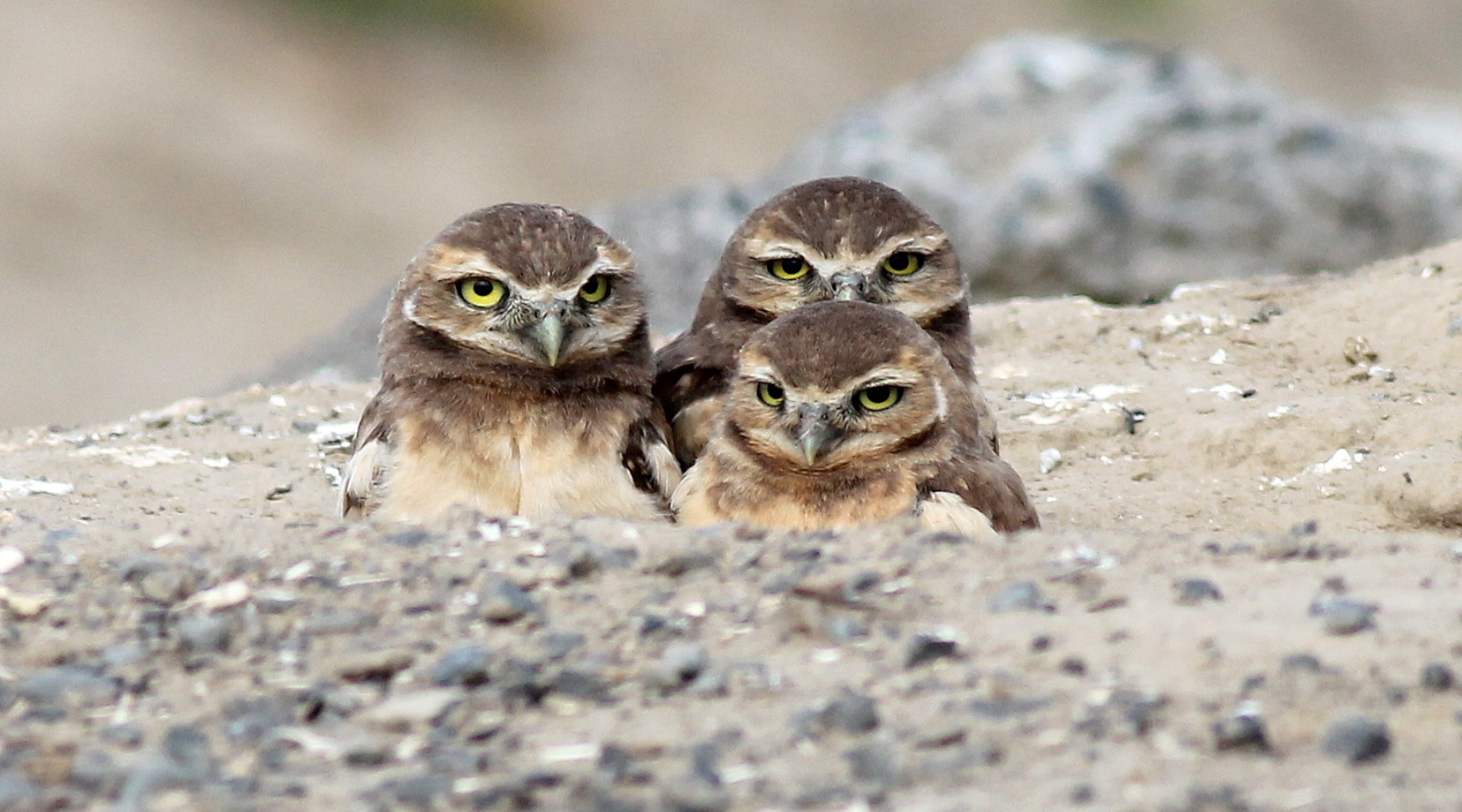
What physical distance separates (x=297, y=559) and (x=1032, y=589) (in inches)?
66.9

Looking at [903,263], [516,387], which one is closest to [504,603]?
[516,387]

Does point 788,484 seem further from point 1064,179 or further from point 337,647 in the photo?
point 1064,179

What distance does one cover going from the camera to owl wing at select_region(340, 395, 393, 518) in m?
5.83

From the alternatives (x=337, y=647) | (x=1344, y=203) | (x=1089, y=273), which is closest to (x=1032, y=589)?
(x=337, y=647)

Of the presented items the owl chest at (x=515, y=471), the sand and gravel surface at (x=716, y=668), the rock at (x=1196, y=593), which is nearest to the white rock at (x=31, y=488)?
the sand and gravel surface at (x=716, y=668)

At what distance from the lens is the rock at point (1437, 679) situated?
3652 millimetres

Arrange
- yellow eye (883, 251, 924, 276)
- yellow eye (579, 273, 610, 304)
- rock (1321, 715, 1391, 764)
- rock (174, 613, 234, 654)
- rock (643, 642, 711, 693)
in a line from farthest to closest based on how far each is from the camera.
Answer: yellow eye (883, 251, 924, 276)
yellow eye (579, 273, 610, 304)
rock (174, 613, 234, 654)
rock (643, 642, 711, 693)
rock (1321, 715, 1391, 764)

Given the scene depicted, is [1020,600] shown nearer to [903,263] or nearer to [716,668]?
[716,668]

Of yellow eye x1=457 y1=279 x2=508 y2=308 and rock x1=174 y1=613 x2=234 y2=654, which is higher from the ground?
yellow eye x1=457 y1=279 x2=508 y2=308

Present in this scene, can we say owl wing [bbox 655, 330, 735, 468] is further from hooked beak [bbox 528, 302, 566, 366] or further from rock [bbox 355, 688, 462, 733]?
rock [bbox 355, 688, 462, 733]

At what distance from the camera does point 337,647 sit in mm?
4113

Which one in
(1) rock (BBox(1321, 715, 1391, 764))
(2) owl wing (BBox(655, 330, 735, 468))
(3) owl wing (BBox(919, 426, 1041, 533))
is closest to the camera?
(1) rock (BBox(1321, 715, 1391, 764))

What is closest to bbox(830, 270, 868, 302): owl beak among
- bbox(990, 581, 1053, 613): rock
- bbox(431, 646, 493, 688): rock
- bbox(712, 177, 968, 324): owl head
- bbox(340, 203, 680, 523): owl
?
bbox(712, 177, 968, 324): owl head

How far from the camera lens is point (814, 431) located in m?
5.59
